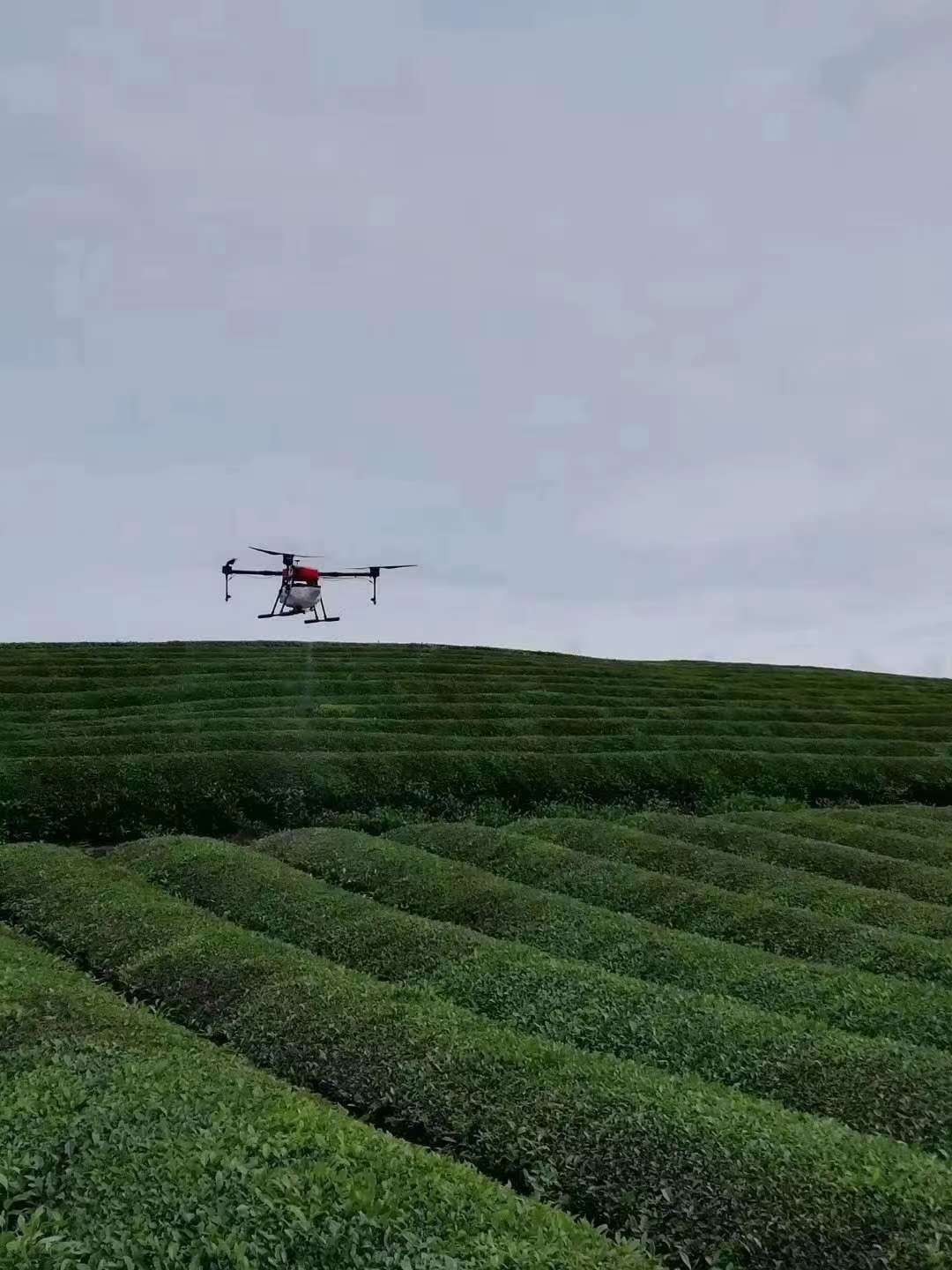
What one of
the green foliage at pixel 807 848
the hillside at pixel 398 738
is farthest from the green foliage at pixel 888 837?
the hillside at pixel 398 738

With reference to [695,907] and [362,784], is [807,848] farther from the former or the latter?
[362,784]

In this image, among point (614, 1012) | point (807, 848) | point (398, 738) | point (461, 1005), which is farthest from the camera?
point (398, 738)

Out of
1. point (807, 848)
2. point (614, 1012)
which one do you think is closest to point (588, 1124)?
point (614, 1012)

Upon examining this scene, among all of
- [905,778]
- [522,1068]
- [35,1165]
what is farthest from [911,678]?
[35,1165]

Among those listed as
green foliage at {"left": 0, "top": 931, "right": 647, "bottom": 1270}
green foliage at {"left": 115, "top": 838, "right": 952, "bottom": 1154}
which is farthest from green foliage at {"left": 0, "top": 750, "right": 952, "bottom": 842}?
green foliage at {"left": 0, "top": 931, "right": 647, "bottom": 1270}

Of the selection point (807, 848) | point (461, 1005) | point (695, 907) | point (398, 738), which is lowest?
point (461, 1005)

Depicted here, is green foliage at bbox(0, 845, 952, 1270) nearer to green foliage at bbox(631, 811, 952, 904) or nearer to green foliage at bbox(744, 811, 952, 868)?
green foliage at bbox(631, 811, 952, 904)

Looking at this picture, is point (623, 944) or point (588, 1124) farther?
point (623, 944)

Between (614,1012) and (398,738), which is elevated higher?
(398,738)

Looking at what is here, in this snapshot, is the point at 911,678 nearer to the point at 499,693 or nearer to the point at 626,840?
the point at 499,693
